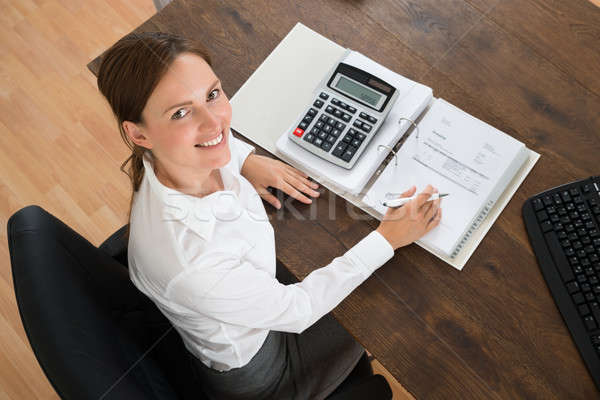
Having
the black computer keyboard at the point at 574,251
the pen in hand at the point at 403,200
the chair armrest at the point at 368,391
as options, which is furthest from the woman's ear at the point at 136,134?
the black computer keyboard at the point at 574,251

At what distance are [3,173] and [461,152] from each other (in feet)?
6.08

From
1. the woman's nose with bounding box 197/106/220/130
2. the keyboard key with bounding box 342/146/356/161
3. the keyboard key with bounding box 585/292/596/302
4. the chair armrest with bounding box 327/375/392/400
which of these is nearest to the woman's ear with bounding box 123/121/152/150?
the woman's nose with bounding box 197/106/220/130

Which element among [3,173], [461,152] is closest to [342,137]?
[461,152]

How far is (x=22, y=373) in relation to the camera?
1726 millimetres

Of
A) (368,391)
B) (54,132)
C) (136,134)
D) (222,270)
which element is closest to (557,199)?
(368,391)

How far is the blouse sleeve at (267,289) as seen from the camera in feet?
2.85

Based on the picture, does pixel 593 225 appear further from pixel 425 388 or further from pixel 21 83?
pixel 21 83

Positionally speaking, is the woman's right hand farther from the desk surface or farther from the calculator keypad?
the calculator keypad

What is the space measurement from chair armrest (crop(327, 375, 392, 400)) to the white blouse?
0.17m

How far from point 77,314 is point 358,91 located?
69 centimetres

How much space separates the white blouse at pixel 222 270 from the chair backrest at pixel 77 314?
8 centimetres

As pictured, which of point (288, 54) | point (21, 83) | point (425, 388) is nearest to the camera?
point (425, 388)

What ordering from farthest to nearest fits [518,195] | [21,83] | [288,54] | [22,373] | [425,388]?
1. [21,83]
2. [22,373]
3. [288,54]
4. [518,195]
5. [425,388]

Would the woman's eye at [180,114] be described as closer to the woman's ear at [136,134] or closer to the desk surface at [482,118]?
the woman's ear at [136,134]
